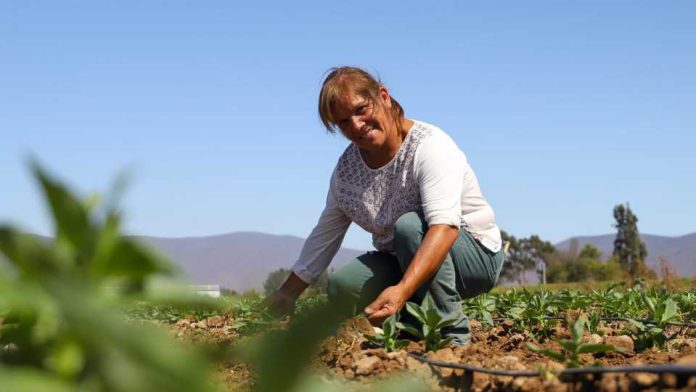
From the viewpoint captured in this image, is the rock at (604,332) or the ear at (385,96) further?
the ear at (385,96)

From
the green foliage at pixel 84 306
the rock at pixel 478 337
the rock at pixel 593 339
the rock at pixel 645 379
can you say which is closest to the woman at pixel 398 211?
the rock at pixel 478 337

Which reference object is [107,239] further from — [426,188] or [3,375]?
[426,188]

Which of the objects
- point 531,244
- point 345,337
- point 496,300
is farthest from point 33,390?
point 531,244

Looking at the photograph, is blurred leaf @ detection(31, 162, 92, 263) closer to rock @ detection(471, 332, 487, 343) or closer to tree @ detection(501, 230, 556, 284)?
rock @ detection(471, 332, 487, 343)

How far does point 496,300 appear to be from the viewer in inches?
214

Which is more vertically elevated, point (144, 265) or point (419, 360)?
point (144, 265)

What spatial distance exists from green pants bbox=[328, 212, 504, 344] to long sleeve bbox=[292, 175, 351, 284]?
0.25m

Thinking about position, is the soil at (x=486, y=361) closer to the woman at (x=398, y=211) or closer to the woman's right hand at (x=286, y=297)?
the woman at (x=398, y=211)

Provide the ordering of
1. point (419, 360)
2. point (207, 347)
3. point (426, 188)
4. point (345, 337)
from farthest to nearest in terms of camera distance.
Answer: point (426, 188) → point (345, 337) → point (419, 360) → point (207, 347)

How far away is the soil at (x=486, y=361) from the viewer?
6.31 feet

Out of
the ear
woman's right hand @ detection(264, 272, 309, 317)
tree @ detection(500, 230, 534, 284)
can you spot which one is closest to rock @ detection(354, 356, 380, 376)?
woman's right hand @ detection(264, 272, 309, 317)

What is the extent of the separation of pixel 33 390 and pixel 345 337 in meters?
2.86

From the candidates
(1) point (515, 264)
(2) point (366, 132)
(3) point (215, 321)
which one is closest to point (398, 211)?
(2) point (366, 132)

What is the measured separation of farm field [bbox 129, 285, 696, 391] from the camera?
2.02 m
